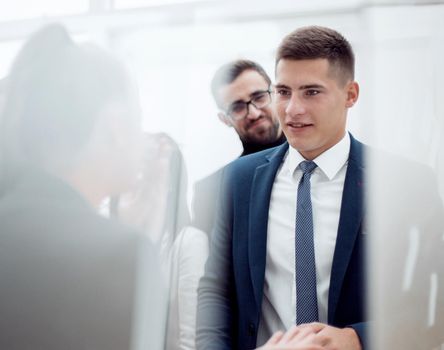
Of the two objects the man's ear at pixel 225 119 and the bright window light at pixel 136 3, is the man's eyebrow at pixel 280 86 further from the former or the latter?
the bright window light at pixel 136 3

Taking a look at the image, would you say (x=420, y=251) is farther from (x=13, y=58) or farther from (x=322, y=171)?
(x=13, y=58)

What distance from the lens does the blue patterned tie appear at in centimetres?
96

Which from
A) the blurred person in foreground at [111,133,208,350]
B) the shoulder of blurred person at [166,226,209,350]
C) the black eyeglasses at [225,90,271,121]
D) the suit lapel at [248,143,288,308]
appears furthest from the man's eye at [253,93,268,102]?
the shoulder of blurred person at [166,226,209,350]

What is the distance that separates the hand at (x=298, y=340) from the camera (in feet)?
2.95

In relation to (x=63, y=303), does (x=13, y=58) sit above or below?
above

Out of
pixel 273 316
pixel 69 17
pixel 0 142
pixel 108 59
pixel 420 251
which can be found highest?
pixel 69 17

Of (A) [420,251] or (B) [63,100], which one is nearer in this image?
(A) [420,251]

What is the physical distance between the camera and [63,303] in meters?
1.01

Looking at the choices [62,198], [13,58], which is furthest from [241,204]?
[13,58]

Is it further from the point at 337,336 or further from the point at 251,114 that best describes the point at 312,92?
the point at 337,336

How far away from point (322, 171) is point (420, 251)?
0.25 m

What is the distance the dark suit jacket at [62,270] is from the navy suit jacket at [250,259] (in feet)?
0.47

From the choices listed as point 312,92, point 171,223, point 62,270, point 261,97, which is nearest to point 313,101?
point 312,92

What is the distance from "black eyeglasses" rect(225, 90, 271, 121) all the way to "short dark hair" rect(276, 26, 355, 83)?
88 mm
